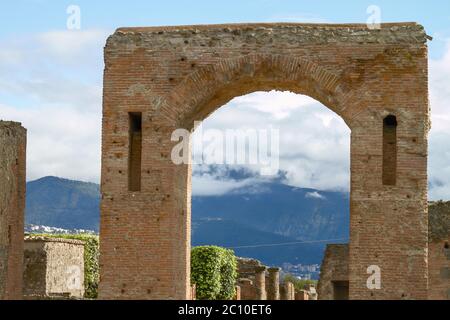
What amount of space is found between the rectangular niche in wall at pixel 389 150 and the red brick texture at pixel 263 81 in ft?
0.78

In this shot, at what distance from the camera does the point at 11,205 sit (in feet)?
55.7

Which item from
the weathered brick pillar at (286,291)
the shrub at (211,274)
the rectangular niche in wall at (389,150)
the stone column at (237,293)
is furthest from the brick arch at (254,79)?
the weathered brick pillar at (286,291)

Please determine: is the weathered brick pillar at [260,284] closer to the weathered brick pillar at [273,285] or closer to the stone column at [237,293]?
the stone column at [237,293]

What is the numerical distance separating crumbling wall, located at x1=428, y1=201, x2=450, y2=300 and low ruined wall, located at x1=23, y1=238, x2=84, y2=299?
1094 cm

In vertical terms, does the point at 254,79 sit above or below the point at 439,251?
above

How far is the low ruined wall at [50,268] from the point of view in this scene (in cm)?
2872

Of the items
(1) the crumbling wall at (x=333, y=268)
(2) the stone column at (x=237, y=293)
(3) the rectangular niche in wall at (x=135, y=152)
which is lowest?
(2) the stone column at (x=237, y=293)

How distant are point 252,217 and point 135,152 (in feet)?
467

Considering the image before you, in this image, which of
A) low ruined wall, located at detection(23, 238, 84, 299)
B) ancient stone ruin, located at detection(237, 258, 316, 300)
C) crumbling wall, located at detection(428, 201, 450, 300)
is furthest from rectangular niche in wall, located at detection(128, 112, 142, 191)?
ancient stone ruin, located at detection(237, 258, 316, 300)

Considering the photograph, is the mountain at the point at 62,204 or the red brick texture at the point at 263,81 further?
the mountain at the point at 62,204

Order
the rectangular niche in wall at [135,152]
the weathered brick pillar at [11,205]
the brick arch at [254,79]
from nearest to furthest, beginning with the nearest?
the brick arch at [254,79]
the rectangular niche in wall at [135,152]
the weathered brick pillar at [11,205]

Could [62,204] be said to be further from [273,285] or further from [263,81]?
[263,81]

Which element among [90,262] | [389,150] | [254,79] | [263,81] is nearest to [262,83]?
[263,81]

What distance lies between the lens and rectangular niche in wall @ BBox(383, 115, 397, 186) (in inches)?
620
